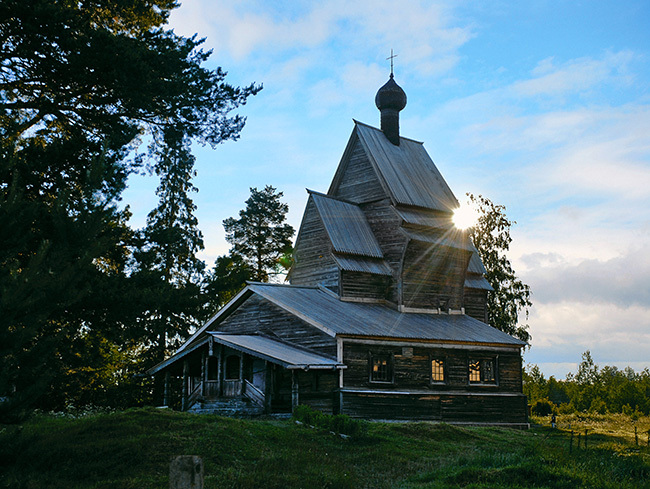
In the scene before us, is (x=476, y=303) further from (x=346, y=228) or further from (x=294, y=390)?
(x=294, y=390)

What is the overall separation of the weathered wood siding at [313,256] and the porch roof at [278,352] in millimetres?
5689

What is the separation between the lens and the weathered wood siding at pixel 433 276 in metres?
33.0

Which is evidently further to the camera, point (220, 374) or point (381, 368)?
point (381, 368)

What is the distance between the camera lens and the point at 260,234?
46312mm

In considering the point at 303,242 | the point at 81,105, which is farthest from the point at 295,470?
the point at 303,242

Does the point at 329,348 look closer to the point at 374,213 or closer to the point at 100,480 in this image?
the point at 374,213

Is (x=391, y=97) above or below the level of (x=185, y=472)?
above

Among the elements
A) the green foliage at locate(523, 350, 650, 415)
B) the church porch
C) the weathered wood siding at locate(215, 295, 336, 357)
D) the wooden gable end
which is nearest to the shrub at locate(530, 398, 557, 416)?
the green foliage at locate(523, 350, 650, 415)

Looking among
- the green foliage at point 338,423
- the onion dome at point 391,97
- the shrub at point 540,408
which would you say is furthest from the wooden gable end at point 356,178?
the shrub at point 540,408

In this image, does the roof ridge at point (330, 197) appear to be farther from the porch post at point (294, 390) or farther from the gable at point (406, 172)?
the porch post at point (294, 390)

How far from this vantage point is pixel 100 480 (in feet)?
38.2

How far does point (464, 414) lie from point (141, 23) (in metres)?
20.9

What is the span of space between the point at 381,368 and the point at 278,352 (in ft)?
16.4

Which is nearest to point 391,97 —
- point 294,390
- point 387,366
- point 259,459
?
point 387,366
